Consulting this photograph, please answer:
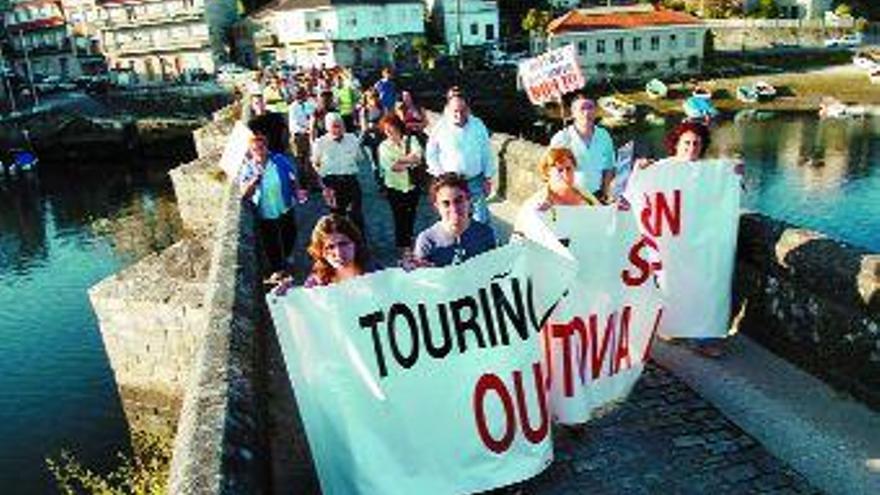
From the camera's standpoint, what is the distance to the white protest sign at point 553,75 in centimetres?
1728

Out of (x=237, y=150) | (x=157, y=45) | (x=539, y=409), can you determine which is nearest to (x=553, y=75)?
A: (x=237, y=150)

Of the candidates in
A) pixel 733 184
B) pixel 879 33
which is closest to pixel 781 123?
pixel 879 33

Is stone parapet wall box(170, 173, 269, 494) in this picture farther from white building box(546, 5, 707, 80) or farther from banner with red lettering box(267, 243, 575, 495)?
white building box(546, 5, 707, 80)

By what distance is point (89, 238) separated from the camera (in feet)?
153

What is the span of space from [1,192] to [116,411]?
45258mm

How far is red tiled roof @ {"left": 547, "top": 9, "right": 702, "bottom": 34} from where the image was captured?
83.0m

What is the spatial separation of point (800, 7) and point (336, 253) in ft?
361

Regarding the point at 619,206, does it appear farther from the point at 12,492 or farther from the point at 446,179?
the point at 12,492

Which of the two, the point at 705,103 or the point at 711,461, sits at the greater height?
the point at 705,103

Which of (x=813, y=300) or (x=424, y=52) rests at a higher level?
(x=813, y=300)

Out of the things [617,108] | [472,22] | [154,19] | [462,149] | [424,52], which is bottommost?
[617,108]

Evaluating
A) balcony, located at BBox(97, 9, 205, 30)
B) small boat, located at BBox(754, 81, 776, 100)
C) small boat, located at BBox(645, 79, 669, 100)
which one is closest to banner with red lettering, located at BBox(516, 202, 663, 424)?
small boat, located at BBox(645, 79, 669, 100)

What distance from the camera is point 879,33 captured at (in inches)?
3935

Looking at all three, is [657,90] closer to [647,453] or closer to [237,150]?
[237,150]
